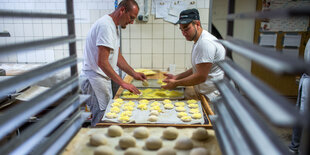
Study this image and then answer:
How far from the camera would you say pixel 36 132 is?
27.9 inches

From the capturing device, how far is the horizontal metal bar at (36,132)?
2.04 feet

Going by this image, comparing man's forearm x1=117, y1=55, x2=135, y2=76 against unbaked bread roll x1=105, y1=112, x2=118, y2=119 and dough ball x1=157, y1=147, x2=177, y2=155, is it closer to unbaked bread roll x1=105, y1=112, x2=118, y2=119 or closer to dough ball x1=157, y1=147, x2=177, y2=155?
unbaked bread roll x1=105, y1=112, x2=118, y2=119

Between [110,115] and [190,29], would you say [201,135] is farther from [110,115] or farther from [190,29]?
[190,29]

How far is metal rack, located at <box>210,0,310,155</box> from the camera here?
0.39 meters

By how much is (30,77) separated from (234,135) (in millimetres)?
583

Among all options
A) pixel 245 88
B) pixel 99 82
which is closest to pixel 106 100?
pixel 99 82

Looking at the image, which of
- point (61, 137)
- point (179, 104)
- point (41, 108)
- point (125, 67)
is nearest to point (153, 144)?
point (61, 137)

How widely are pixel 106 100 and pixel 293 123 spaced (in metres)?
2.15

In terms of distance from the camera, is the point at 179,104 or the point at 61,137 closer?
the point at 61,137

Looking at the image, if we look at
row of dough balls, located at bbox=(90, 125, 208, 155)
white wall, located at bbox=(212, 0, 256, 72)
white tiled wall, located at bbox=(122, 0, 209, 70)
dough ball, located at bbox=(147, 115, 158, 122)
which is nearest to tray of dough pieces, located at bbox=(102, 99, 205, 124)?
dough ball, located at bbox=(147, 115, 158, 122)

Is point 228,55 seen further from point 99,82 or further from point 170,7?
point 170,7

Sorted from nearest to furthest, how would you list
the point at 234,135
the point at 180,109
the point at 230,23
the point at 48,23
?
the point at 234,135, the point at 230,23, the point at 180,109, the point at 48,23

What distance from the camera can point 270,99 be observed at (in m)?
0.47

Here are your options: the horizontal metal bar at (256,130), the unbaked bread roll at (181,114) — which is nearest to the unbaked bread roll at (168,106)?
the unbaked bread roll at (181,114)
